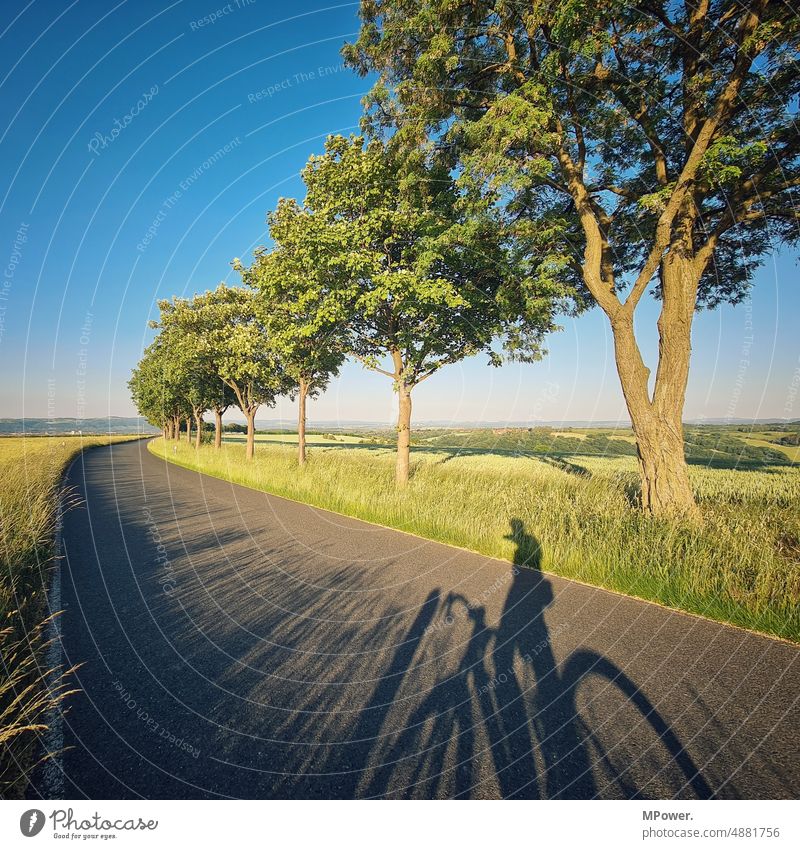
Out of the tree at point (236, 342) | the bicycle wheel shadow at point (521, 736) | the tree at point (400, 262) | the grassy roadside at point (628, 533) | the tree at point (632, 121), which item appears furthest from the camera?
the tree at point (236, 342)

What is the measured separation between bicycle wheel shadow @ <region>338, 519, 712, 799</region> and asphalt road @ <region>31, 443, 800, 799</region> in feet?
0.04

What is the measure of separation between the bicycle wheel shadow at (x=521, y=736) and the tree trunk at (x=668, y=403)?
17.9 feet

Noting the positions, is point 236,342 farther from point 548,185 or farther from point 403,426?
point 548,185

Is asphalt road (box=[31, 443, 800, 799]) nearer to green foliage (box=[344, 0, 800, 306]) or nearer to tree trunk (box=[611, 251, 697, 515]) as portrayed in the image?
tree trunk (box=[611, 251, 697, 515])

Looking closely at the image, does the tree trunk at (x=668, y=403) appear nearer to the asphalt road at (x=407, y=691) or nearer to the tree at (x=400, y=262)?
the tree at (x=400, y=262)

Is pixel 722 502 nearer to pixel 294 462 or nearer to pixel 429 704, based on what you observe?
pixel 429 704

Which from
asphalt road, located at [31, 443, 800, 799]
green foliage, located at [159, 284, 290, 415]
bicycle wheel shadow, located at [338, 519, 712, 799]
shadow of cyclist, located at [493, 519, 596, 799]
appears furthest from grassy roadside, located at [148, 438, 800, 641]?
green foliage, located at [159, 284, 290, 415]

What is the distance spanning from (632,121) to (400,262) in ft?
21.3

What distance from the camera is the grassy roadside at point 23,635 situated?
249 centimetres

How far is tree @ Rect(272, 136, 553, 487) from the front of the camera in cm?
974

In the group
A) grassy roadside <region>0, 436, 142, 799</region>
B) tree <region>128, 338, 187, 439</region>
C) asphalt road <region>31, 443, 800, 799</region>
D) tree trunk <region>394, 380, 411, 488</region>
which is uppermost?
tree <region>128, 338, 187, 439</region>

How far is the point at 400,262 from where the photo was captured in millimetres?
11641

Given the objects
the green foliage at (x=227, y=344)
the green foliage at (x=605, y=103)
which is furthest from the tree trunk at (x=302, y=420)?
the green foliage at (x=605, y=103)

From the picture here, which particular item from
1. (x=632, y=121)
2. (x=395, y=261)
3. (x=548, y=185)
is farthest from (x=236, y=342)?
(x=632, y=121)
